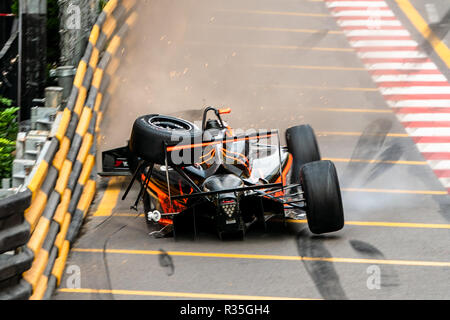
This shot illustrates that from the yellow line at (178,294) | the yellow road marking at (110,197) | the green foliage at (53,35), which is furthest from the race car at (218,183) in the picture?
the green foliage at (53,35)

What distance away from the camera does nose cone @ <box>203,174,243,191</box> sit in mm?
8289

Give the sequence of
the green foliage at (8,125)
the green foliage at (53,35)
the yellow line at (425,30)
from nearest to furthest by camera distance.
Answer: the green foliage at (8,125), the green foliage at (53,35), the yellow line at (425,30)

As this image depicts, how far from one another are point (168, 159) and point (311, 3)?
10074 millimetres

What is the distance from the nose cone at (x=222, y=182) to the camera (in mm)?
8289

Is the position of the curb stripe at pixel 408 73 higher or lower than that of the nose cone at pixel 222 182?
higher

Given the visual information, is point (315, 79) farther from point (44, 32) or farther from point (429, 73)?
point (44, 32)

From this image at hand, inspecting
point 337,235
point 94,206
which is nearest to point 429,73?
point 337,235

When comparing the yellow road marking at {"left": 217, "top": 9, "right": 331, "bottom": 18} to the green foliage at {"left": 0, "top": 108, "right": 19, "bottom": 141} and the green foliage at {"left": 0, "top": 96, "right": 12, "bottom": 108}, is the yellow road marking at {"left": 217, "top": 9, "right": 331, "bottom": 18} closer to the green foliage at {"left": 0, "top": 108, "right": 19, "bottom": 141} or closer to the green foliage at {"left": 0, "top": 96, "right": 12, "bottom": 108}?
the green foliage at {"left": 0, "top": 96, "right": 12, "bottom": 108}

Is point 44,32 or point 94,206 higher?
point 44,32

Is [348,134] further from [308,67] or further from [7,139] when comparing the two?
[7,139]

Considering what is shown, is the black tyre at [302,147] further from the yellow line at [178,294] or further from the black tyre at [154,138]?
the yellow line at [178,294]

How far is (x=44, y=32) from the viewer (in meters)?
9.63

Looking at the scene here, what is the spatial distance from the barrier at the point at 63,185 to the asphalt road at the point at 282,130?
10.4 inches

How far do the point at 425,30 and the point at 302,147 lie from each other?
731 centimetres
